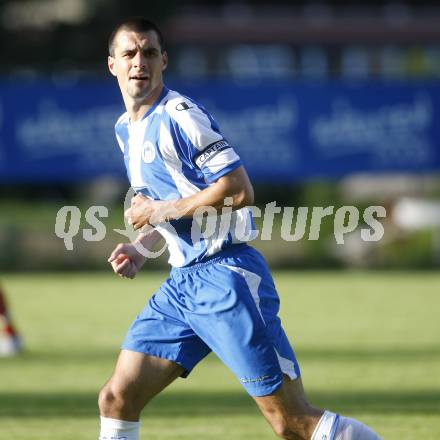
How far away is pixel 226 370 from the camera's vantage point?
11602 millimetres

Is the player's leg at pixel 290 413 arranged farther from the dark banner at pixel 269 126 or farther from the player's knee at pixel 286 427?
the dark banner at pixel 269 126

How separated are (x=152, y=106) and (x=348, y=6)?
168ft

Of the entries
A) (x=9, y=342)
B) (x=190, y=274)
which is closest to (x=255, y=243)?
(x=9, y=342)

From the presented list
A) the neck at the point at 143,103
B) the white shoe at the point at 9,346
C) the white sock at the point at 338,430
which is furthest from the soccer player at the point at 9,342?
the white sock at the point at 338,430

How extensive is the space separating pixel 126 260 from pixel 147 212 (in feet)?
1.64

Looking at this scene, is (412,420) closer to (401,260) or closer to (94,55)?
(401,260)

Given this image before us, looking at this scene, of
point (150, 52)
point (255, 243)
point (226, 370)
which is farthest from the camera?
point (255, 243)

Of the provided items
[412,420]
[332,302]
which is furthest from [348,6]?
[412,420]

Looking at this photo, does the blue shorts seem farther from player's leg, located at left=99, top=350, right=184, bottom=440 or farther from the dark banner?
the dark banner

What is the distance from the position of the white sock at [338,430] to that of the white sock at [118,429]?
94 centimetres

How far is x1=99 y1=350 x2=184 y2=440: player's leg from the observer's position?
6.21m

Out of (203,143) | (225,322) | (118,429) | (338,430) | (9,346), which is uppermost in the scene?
(203,143)

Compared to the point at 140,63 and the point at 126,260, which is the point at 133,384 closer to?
the point at 126,260

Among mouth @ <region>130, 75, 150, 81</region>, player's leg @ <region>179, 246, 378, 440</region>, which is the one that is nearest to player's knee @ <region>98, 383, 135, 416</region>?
player's leg @ <region>179, 246, 378, 440</region>
